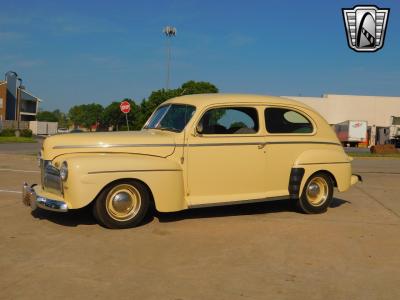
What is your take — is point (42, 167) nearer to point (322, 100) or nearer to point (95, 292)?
point (95, 292)

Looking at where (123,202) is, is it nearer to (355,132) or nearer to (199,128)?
(199,128)

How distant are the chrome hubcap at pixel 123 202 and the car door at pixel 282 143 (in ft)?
6.73

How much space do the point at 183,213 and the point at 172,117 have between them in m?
1.45

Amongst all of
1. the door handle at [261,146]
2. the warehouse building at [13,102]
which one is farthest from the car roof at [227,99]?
the warehouse building at [13,102]

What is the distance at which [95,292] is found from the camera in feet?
13.2

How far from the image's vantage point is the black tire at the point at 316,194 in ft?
24.9

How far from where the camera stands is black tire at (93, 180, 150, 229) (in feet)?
20.2

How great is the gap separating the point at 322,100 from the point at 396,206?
56615 mm

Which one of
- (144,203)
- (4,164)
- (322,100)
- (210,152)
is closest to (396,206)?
(210,152)

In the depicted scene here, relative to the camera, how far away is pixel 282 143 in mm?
7363

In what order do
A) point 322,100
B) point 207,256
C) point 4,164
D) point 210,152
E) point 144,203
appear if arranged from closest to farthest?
point 207,256, point 144,203, point 210,152, point 4,164, point 322,100

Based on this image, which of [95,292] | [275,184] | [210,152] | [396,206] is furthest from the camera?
[396,206]

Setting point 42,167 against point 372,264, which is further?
point 42,167

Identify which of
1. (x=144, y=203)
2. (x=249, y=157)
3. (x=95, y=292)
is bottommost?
(x=95, y=292)
